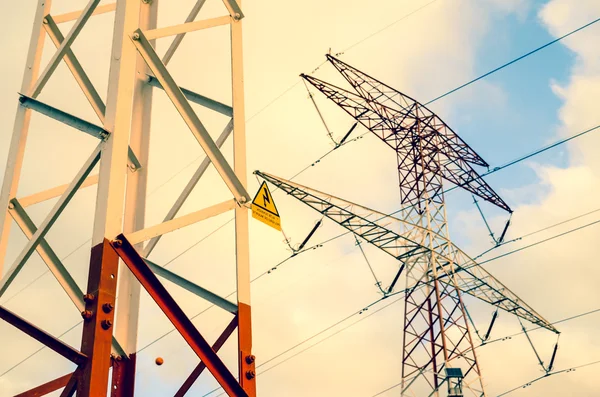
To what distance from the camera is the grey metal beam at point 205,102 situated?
5570mm

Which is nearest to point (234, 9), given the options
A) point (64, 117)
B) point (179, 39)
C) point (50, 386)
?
point (179, 39)

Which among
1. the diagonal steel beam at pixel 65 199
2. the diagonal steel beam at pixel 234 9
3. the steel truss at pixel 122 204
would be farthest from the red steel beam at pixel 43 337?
the diagonal steel beam at pixel 234 9

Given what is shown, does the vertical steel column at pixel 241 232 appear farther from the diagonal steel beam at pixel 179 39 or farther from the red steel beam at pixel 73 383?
the red steel beam at pixel 73 383

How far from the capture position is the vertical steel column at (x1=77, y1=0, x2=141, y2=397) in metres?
3.63

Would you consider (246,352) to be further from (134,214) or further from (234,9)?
(234,9)

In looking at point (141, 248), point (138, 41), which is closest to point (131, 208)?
point (141, 248)

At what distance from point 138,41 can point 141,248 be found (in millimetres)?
1713

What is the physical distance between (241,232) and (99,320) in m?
1.48

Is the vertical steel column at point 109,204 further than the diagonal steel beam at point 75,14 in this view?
No

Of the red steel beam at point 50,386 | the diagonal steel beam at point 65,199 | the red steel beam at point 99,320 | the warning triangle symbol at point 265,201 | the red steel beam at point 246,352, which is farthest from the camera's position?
the warning triangle symbol at point 265,201

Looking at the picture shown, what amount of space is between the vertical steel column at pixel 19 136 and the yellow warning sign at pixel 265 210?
1.98 m

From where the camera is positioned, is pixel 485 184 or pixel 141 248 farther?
pixel 485 184

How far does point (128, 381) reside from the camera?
16.4 feet

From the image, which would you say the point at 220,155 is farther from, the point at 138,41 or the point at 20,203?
the point at 20,203
